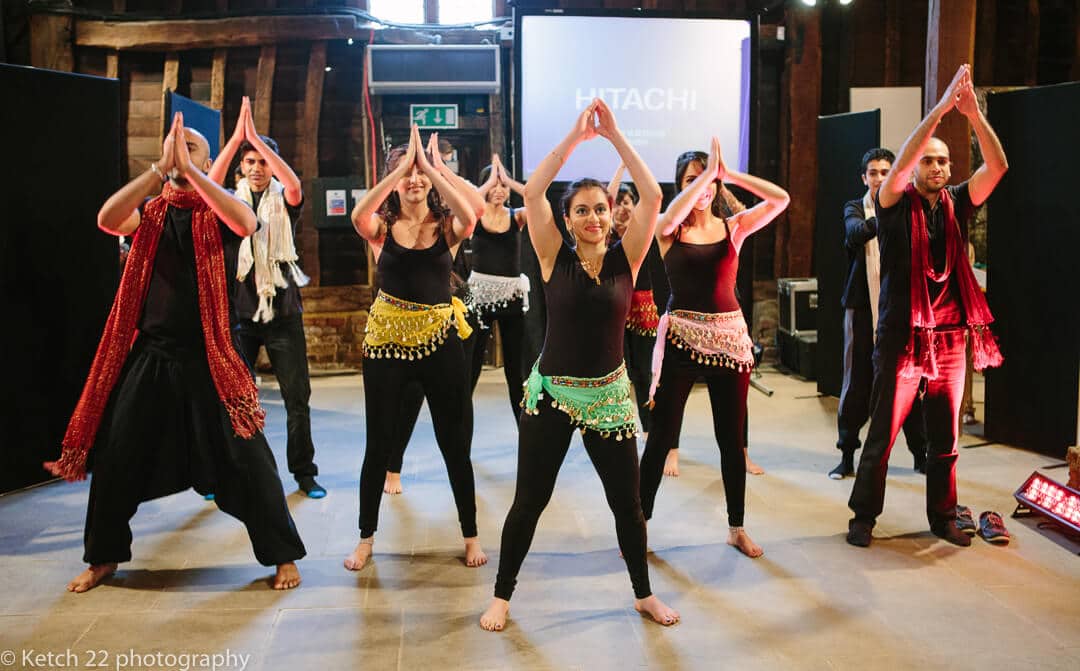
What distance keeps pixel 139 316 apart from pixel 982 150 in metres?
3.19

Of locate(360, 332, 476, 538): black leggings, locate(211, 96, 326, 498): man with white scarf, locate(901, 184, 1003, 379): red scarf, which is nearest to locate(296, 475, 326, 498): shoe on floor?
locate(211, 96, 326, 498): man with white scarf

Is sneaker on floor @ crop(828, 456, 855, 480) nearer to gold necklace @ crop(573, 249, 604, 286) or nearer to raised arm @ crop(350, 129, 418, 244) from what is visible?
gold necklace @ crop(573, 249, 604, 286)

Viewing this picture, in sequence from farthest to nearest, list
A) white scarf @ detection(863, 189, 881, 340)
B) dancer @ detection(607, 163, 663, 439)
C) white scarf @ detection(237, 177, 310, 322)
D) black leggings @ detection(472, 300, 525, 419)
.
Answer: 1. dancer @ detection(607, 163, 663, 439)
2. black leggings @ detection(472, 300, 525, 419)
3. white scarf @ detection(863, 189, 881, 340)
4. white scarf @ detection(237, 177, 310, 322)

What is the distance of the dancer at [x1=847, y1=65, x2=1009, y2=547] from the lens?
3.88 meters

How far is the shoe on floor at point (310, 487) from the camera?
15.5 feet

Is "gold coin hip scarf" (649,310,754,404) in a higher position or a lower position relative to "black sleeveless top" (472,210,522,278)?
lower

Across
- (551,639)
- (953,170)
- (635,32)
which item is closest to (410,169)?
(551,639)

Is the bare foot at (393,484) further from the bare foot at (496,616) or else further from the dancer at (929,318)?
the dancer at (929,318)

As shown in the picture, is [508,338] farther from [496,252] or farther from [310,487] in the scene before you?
[310,487]

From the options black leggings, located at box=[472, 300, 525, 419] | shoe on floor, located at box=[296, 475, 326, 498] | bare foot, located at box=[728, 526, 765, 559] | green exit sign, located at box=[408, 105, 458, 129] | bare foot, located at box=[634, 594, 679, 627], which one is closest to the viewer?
bare foot, located at box=[634, 594, 679, 627]

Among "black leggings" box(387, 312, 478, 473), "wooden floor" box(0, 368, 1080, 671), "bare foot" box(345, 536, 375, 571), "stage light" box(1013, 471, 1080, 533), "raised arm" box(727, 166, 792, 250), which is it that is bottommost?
"wooden floor" box(0, 368, 1080, 671)

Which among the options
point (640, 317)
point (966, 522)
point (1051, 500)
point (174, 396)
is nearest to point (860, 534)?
point (966, 522)

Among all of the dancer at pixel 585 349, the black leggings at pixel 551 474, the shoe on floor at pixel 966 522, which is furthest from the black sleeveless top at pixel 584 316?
the shoe on floor at pixel 966 522

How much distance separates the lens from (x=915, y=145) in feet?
12.0
